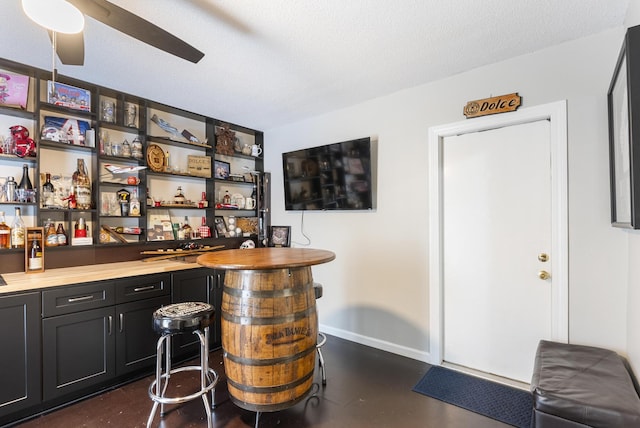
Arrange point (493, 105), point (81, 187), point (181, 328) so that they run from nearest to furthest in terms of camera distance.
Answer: point (181, 328) → point (493, 105) → point (81, 187)

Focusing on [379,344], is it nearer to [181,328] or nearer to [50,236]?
[181,328]

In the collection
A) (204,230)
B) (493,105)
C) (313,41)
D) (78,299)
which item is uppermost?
(313,41)

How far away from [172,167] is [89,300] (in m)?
1.60

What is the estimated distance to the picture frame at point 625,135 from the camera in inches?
50.8

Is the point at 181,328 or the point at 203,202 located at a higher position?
the point at 203,202

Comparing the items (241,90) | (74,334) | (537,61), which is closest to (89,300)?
(74,334)

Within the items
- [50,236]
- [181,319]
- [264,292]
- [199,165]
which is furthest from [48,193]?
[264,292]

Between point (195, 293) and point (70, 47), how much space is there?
203 cm

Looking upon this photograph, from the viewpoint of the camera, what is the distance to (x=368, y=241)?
3.10 meters

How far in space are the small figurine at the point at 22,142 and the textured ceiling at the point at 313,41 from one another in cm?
52

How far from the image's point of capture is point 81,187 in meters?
2.64

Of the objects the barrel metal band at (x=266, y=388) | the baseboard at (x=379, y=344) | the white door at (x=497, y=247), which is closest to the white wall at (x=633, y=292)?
the white door at (x=497, y=247)

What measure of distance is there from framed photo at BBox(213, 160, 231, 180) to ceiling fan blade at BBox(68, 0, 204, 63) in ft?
6.78

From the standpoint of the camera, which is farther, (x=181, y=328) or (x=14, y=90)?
(x=14, y=90)
